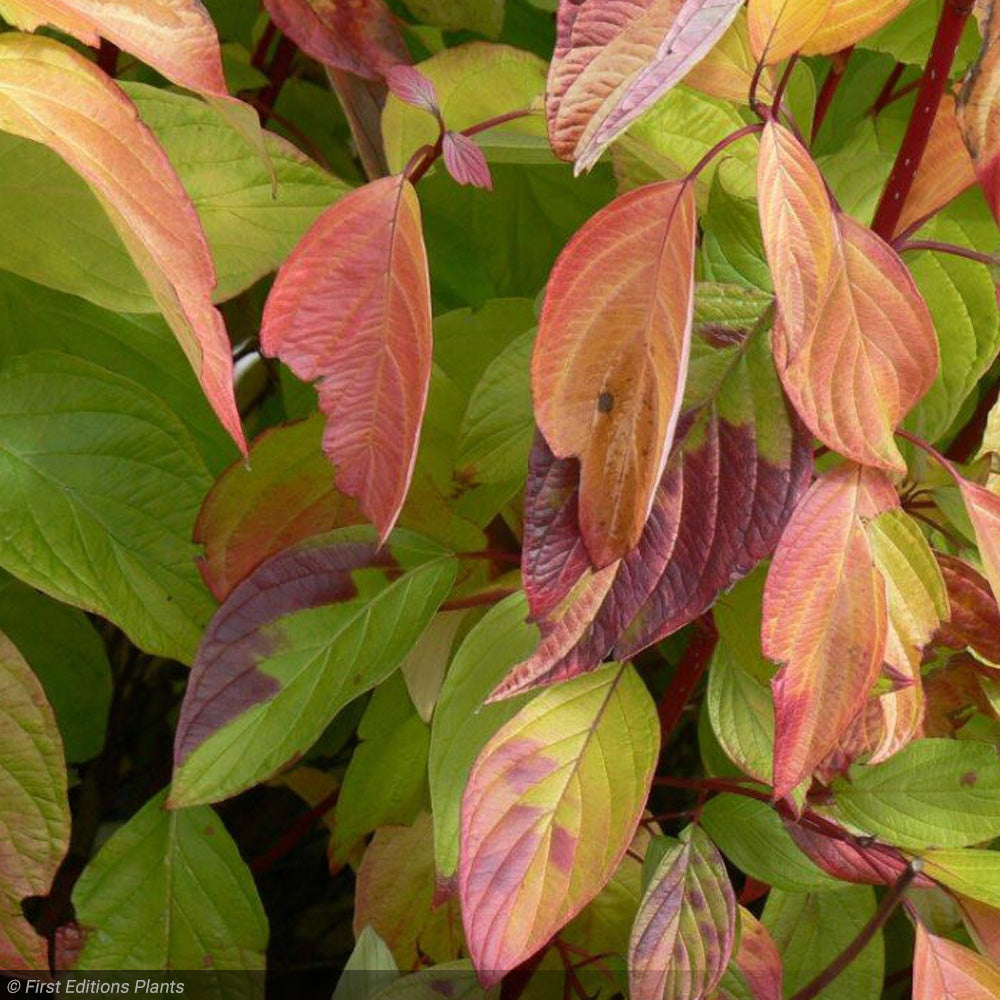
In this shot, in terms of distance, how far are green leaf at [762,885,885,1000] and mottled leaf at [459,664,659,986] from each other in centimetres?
18

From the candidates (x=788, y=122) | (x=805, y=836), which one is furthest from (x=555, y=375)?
(x=805, y=836)

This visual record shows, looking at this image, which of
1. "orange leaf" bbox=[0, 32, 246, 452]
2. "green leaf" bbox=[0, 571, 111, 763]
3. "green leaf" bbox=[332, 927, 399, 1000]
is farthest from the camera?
"green leaf" bbox=[0, 571, 111, 763]

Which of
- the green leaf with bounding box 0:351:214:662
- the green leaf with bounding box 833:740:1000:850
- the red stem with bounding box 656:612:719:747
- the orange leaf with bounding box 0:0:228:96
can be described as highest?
the orange leaf with bounding box 0:0:228:96

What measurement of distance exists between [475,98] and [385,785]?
0.28 m

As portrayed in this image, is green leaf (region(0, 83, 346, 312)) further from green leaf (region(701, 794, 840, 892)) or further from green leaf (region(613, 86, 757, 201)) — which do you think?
green leaf (region(701, 794, 840, 892))

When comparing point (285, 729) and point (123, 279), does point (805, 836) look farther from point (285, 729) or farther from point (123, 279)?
point (123, 279)

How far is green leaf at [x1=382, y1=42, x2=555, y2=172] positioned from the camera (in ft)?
1.64

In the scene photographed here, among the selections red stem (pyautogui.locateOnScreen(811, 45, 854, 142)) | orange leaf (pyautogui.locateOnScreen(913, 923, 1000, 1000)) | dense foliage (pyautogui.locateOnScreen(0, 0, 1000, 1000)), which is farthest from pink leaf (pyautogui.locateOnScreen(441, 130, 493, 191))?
orange leaf (pyautogui.locateOnScreen(913, 923, 1000, 1000))

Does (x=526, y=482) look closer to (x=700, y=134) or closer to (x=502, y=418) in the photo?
(x=502, y=418)

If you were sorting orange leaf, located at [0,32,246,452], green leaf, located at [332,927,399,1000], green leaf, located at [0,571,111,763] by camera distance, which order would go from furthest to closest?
green leaf, located at [0,571,111,763]
green leaf, located at [332,927,399,1000]
orange leaf, located at [0,32,246,452]

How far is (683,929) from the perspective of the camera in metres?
0.46

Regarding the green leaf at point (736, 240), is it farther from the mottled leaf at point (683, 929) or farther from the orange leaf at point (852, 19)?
the mottled leaf at point (683, 929)

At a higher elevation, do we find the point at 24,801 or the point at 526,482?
the point at 526,482

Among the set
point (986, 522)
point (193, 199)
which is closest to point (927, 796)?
point (986, 522)
